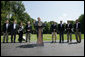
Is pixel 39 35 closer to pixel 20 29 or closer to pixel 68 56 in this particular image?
pixel 20 29

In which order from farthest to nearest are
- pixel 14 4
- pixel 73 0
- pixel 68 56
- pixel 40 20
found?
pixel 14 4 < pixel 40 20 < pixel 73 0 < pixel 68 56

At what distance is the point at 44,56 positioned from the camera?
7359 millimetres

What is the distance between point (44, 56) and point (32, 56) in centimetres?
57

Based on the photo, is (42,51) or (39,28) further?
(39,28)

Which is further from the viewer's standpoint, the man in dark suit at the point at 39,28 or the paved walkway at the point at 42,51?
the man in dark suit at the point at 39,28

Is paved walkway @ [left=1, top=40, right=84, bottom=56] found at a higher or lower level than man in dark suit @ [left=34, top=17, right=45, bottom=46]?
lower

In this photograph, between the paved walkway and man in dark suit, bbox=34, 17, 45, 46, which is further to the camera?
man in dark suit, bbox=34, 17, 45, 46

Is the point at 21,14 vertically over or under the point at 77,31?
over

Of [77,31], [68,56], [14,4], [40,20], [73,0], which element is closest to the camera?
[68,56]

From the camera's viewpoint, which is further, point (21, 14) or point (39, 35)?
point (21, 14)

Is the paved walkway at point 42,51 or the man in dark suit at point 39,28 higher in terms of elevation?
the man in dark suit at point 39,28

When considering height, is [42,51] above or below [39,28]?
below

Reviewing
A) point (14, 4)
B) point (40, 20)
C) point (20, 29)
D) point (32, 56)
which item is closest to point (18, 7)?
point (14, 4)

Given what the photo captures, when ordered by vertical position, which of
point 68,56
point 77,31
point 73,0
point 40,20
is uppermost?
point 73,0
